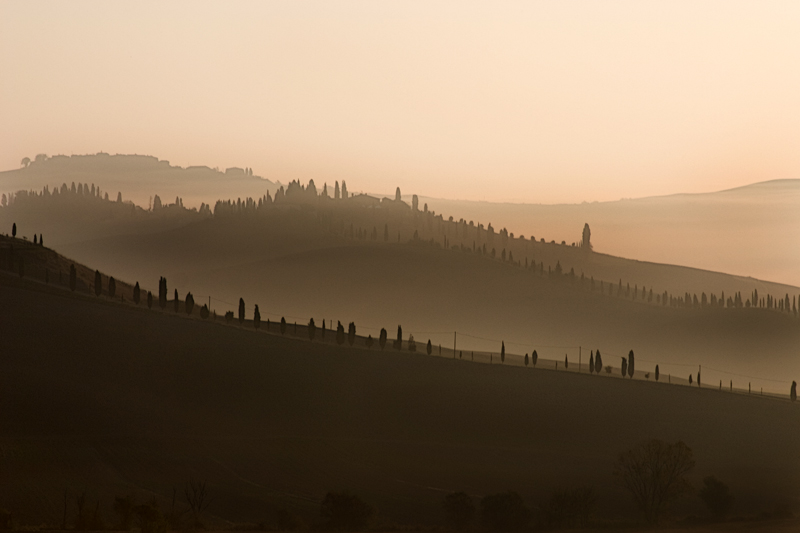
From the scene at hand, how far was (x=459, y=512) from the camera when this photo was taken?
267 feet

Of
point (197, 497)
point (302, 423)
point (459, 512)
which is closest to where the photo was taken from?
point (459, 512)

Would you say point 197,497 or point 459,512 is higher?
point 459,512

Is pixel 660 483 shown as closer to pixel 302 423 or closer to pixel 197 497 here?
pixel 197 497

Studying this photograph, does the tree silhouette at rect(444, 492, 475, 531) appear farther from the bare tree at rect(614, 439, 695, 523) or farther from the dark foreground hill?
the bare tree at rect(614, 439, 695, 523)

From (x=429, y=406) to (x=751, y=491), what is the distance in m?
47.0

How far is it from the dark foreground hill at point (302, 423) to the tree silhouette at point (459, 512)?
5205 millimetres

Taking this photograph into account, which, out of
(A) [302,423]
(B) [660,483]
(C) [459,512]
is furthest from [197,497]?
(B) [660,483]

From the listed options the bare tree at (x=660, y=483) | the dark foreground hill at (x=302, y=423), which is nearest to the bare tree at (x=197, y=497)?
the dark foreground hill at (x=302, y=423)

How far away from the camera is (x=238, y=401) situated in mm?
129625

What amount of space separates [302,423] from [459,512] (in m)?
48.6

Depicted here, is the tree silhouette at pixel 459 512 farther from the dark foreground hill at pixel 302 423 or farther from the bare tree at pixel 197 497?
the bare tree at pixel 197 497

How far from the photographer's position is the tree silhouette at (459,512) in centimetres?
8075

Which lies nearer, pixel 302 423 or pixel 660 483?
pixel 660 483

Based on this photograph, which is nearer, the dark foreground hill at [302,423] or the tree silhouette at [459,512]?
the tree silhouette at [459,512]
